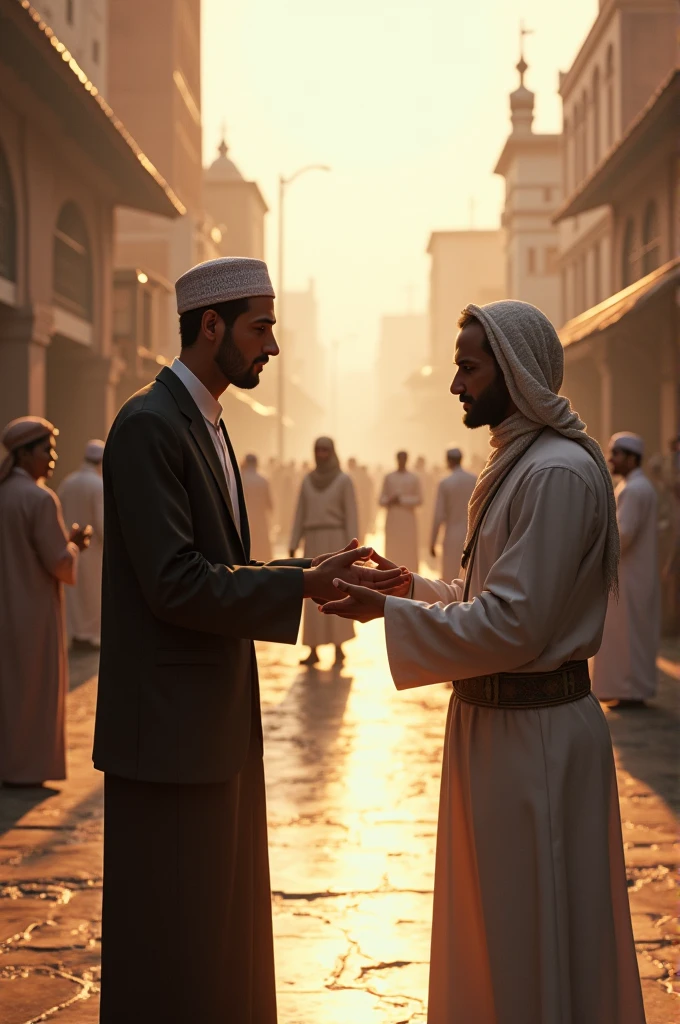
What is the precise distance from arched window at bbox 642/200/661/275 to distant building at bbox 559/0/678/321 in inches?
71.0

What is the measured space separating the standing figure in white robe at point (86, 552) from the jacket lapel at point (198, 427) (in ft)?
29.4

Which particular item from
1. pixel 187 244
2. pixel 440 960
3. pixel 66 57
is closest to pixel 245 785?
pixel 440 960

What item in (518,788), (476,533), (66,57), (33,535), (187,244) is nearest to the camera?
(518,788)

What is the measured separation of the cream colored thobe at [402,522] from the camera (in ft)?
51.2

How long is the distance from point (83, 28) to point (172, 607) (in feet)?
66.8

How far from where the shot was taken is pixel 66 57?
12.3 m

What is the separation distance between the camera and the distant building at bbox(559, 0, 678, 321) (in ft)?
74.5

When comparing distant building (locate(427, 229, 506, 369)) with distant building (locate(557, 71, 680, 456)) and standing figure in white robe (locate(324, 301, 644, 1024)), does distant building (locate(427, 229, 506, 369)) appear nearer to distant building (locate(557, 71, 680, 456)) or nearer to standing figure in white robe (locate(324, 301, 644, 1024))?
distant building (locate(557, 71, 680, 456))

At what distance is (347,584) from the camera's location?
2988 mm

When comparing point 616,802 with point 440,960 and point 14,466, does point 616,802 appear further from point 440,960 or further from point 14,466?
point 14,466

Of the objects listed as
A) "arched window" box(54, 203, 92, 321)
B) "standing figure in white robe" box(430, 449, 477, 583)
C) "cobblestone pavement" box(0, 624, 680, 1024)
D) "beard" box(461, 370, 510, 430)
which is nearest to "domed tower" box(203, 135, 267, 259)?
"arched window" box(54, 203, 92, 321)

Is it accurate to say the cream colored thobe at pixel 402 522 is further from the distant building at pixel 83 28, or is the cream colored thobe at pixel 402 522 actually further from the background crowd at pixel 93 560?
the distant building at pixel 83 28

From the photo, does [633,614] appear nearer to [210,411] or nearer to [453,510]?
[453,510]

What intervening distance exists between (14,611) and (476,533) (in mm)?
4165
